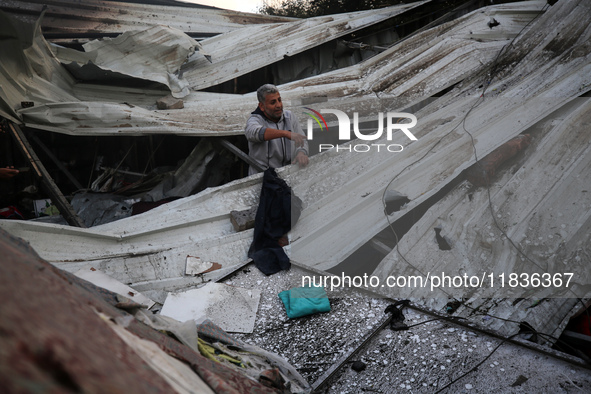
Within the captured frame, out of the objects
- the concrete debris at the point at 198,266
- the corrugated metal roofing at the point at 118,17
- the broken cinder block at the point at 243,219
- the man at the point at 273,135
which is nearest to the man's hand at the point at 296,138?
the man at the point at 273,135

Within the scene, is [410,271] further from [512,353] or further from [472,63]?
[472,63]

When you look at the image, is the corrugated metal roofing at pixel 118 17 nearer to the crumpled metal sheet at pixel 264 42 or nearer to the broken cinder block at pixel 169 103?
the crumpled metal sheet at pixel 264 42

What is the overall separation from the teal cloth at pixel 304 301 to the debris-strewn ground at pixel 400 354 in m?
0.04

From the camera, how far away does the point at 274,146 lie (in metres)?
3.35

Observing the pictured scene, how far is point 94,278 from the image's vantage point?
240 centimetres

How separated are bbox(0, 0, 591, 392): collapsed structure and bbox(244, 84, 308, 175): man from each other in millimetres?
169

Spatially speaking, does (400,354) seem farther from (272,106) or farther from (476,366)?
(272,106)

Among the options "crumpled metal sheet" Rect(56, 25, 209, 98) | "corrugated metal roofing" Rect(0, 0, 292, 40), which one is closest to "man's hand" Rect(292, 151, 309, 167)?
"crumpled metal sheet" Rect(56, 25, 209, 98)

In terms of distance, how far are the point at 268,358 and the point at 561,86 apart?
2.92m

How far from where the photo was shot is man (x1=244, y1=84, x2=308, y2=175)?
10.4 feet

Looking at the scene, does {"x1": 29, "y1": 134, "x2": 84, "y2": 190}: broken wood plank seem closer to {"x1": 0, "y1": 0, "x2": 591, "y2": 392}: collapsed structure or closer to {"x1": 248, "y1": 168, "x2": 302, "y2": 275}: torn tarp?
{"x1": 0, "y1": 0, "x2": 591, "y2": 392}: collapsed structure

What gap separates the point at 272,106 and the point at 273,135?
0.26m

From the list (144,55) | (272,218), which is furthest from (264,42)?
(272,218)

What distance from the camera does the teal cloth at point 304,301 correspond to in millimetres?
→ 2254
